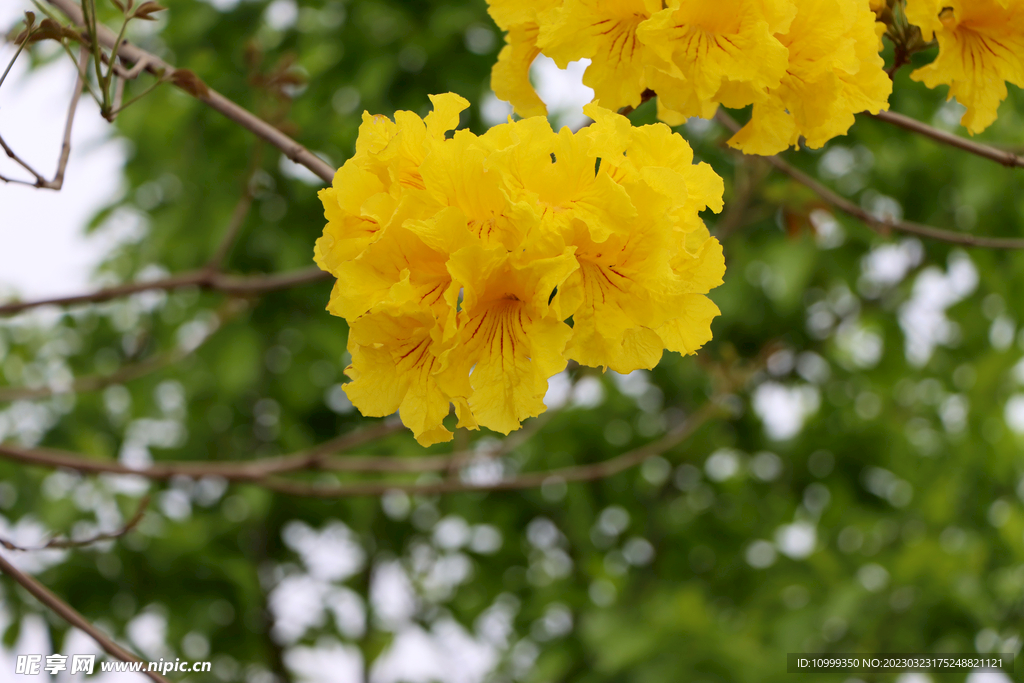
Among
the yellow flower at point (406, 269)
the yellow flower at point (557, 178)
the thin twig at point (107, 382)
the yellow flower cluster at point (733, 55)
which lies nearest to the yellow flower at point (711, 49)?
the yellow flower cluster at point (733, 55)

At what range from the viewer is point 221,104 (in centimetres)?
89

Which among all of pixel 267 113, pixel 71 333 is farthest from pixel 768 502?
pixel 71 333

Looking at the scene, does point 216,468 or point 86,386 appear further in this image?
point 86,386

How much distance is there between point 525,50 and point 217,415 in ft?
7.56

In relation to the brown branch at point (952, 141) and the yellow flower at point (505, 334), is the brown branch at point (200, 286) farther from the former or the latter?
the brown branch at point (952, 141)

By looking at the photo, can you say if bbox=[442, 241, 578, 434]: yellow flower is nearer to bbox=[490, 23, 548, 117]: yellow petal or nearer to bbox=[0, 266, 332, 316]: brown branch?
bbox=[490, 23, 548, 117]: yellow petal

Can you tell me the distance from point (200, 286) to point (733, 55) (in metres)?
1.12

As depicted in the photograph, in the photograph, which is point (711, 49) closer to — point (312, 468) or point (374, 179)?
point (374, 179)

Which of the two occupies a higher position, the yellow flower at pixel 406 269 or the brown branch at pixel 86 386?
the yellow flower at pixel 406 269

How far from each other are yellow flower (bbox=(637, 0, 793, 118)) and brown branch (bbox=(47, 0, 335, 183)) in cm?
33

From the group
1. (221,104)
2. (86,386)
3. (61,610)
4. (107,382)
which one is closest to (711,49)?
(221,104)

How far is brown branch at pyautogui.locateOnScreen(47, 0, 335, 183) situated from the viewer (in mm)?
810

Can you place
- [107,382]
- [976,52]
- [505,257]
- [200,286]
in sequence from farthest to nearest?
[107,382] < [200,286] < [976,52] < [505,257]

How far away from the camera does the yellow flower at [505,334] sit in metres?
0.56
